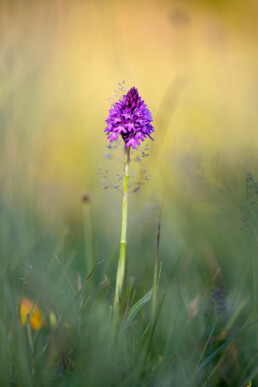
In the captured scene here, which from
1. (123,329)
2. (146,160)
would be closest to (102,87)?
(146,160)

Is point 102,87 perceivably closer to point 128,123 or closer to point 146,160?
point 146,160

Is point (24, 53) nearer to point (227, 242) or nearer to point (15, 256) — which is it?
point (15, 256)

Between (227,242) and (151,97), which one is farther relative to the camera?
(151,97)

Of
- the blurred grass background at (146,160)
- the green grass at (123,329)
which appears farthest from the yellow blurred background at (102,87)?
the green grass at (123,329)

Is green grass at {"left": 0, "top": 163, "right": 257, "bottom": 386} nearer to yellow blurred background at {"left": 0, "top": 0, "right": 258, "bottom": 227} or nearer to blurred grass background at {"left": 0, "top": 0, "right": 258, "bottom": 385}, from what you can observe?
blurred grass background at {"left": 0, "top": 0, "right": 258, "bottom": 385}

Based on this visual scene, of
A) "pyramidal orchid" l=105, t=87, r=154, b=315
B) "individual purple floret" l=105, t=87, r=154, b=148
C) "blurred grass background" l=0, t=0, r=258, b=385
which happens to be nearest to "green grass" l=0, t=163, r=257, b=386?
"blurred grass background" l=0, t=0, r=258, b=385

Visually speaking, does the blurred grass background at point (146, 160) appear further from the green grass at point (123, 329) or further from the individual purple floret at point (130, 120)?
the individual purple floret at point (130, 120)

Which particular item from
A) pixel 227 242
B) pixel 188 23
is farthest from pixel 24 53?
pixel 227 242
